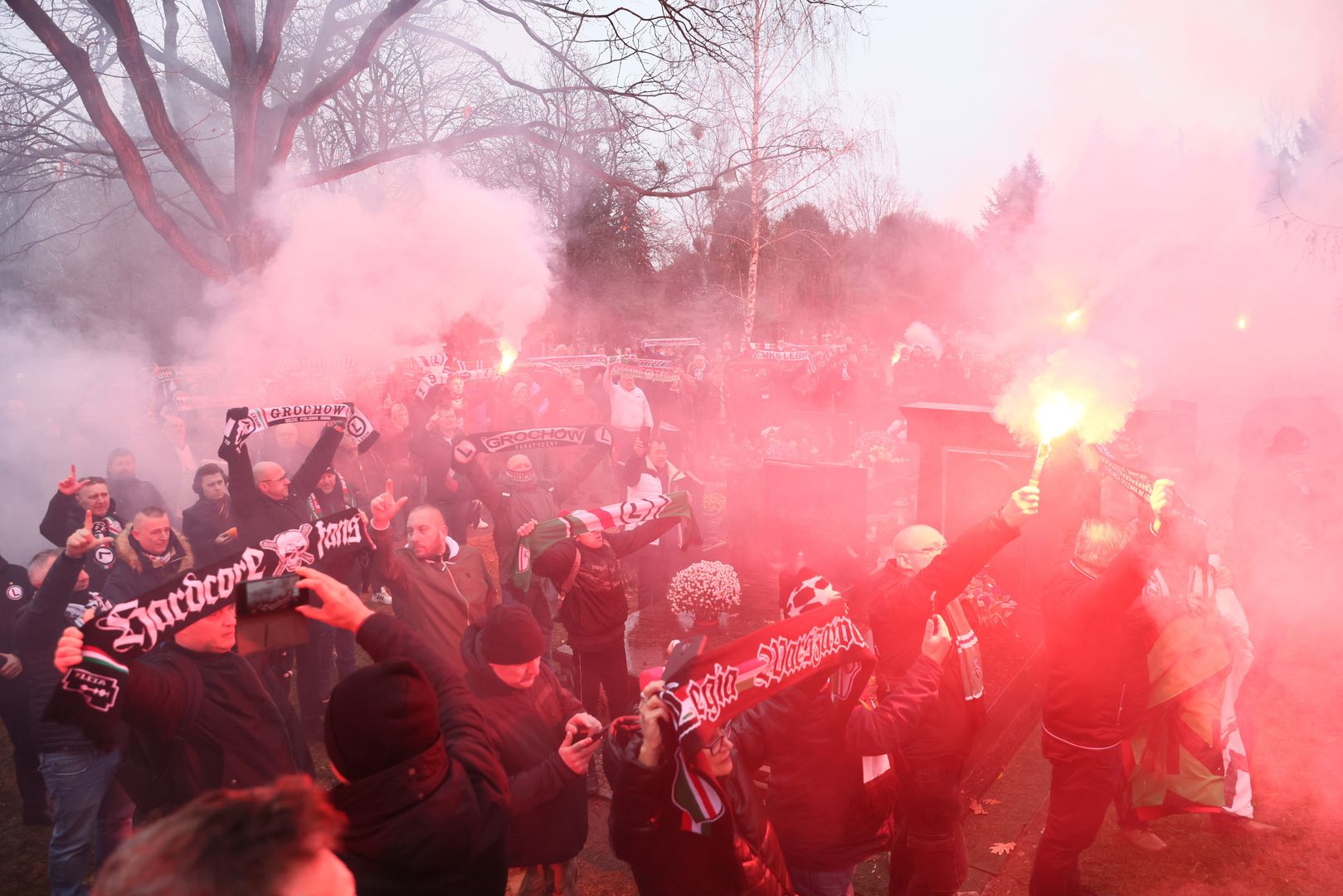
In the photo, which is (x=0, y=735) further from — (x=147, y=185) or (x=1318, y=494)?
(x=1318, y=494)

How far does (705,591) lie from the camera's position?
6.85 meters

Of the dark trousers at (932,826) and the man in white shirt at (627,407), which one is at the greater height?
the man in white shirt at (627,407)

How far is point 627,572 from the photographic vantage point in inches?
258

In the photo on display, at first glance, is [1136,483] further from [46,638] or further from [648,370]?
[648,370]

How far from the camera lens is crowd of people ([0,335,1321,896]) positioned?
2.15 metres

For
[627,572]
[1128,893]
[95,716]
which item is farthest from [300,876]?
[627,572]

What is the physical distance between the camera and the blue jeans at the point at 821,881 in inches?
129

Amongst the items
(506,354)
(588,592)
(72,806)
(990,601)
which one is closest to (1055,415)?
(588,592)

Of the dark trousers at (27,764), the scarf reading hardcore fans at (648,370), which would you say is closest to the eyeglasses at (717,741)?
the dark trousers at (27,764)

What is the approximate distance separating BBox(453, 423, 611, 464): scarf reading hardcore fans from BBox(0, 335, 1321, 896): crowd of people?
105 centimetres

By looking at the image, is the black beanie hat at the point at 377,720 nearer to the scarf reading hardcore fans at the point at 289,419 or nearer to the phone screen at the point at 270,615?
the phone screen at the point at 270,615

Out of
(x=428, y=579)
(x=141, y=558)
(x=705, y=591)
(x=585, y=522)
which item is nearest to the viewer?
(x=428, y=579)

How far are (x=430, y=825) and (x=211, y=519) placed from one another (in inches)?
204

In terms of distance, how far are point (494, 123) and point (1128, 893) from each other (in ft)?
33.7
